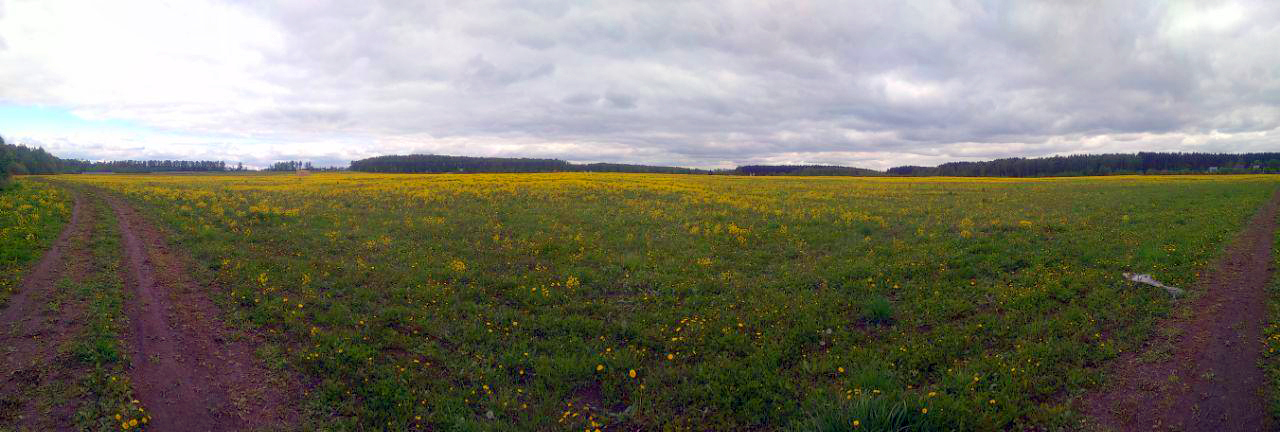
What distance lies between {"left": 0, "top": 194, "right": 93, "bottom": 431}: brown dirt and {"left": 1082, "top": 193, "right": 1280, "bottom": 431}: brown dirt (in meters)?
11.3

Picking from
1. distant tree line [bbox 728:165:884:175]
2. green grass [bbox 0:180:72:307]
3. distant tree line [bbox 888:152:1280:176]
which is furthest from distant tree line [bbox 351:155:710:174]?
green grass [bbox 0:180:72:307]

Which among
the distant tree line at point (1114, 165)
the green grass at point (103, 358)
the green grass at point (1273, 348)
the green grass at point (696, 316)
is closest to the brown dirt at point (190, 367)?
the green grass at point (103, 358)

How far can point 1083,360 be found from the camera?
7.01 m

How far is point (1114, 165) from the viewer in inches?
4173

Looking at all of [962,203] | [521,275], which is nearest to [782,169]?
[962,203]

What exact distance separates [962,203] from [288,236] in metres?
29.0

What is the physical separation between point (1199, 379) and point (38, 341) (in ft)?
48.3

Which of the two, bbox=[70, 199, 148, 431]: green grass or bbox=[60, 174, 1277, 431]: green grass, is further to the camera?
bbox=[60, 174, 1277, 431]: green grass

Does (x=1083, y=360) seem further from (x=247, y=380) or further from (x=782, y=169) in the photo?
(x=782, y=169)

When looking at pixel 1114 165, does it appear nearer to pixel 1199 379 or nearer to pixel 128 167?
pixel 1199 379

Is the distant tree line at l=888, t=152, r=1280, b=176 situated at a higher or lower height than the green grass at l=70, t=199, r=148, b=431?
higher

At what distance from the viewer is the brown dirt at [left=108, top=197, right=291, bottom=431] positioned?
20.0 ft

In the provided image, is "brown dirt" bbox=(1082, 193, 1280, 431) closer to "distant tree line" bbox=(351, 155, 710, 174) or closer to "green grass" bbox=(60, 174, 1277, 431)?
"green grass" bbox=(60, 174, 1277, 431)

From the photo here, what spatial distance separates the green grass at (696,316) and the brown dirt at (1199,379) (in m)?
0.35
